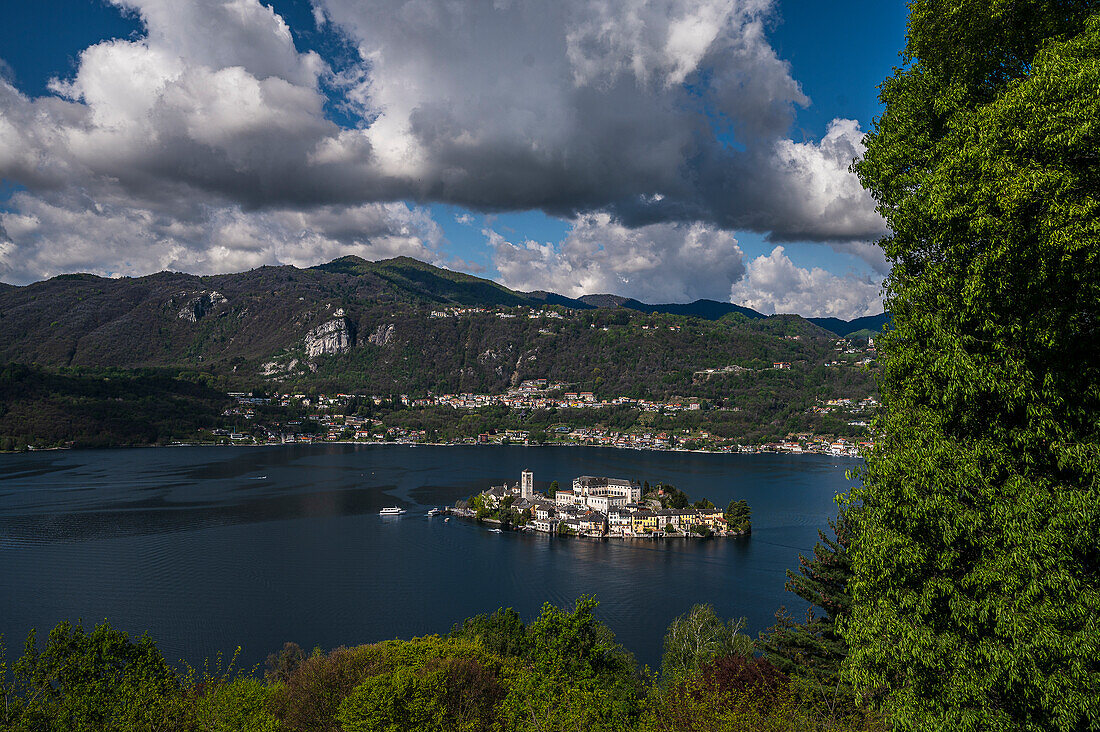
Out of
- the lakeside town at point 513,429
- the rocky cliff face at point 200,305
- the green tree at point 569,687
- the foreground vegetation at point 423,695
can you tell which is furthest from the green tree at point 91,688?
the rocky cliff face at point 200,305

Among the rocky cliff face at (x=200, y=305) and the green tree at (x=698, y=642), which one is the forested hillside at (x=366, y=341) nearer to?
the rocky cliff face at (x=200, y=305)

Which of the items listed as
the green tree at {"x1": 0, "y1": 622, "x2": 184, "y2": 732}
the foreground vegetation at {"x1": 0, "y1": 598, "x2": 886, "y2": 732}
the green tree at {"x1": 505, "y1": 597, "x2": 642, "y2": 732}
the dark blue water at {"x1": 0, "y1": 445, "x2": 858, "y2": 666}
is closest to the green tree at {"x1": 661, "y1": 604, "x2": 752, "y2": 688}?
the dark blue water at {"x1": 0, "y1": 445, "x2": 858, "y2": 666}

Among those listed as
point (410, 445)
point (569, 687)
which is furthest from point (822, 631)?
point (410, 445)

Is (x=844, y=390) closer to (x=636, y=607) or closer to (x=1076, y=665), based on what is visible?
(x=636, y=607)

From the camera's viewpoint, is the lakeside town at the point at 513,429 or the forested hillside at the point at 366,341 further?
the forested hillside at the point at 366,341

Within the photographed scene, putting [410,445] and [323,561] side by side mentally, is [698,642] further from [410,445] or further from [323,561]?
[410,445]
